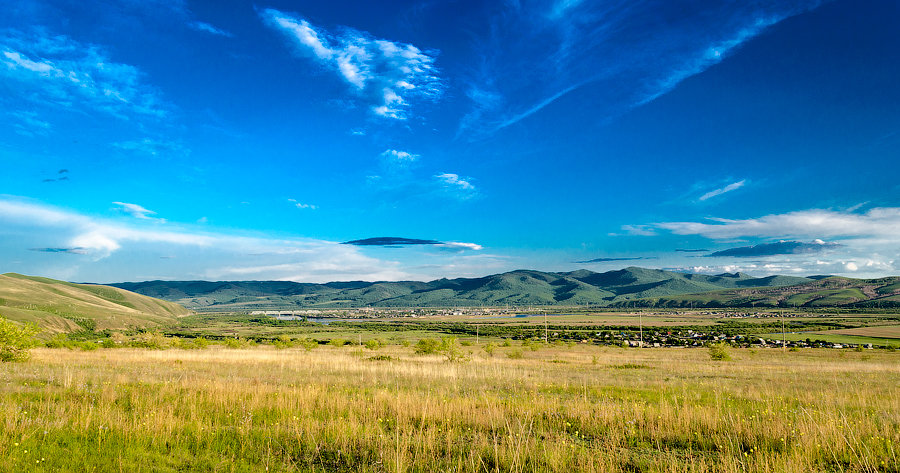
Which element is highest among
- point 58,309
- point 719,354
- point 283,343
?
point 58,309

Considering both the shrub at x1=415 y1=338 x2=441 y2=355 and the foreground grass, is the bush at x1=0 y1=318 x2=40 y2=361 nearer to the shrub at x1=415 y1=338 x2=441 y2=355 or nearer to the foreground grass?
the foreground grass

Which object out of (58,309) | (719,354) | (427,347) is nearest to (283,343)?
(427,347)

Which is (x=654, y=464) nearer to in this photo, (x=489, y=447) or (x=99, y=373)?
(x=489, y=447)

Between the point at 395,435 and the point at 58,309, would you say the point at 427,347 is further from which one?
the point at 58,309

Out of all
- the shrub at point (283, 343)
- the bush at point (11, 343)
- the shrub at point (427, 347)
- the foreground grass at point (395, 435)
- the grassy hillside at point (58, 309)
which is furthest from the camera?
the grassy hillside at point (58, 309)

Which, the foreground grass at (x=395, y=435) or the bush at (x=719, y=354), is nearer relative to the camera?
the foreground grass at (x=395, y=435)

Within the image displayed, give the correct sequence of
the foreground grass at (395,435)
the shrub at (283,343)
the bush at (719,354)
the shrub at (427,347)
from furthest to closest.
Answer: the shrub at (283,343) → the shrub at (427,347) → the bush at (719,354) → the foreground grass at (395,435)

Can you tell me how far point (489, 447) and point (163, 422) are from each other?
6.45 m

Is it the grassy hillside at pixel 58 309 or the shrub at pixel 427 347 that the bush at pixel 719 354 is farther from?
the grassy hillside at pixel 58 309

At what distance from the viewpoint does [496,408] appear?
1080cm

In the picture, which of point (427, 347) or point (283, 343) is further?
point (283, 343)

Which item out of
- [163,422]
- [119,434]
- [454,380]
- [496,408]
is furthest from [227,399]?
[454,380]

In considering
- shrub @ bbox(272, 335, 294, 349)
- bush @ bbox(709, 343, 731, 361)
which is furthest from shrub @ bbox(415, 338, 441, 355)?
bush @ bbox(709, 343, 731, 361)

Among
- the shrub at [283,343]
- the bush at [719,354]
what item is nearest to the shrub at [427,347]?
the shrub at [283,343]
